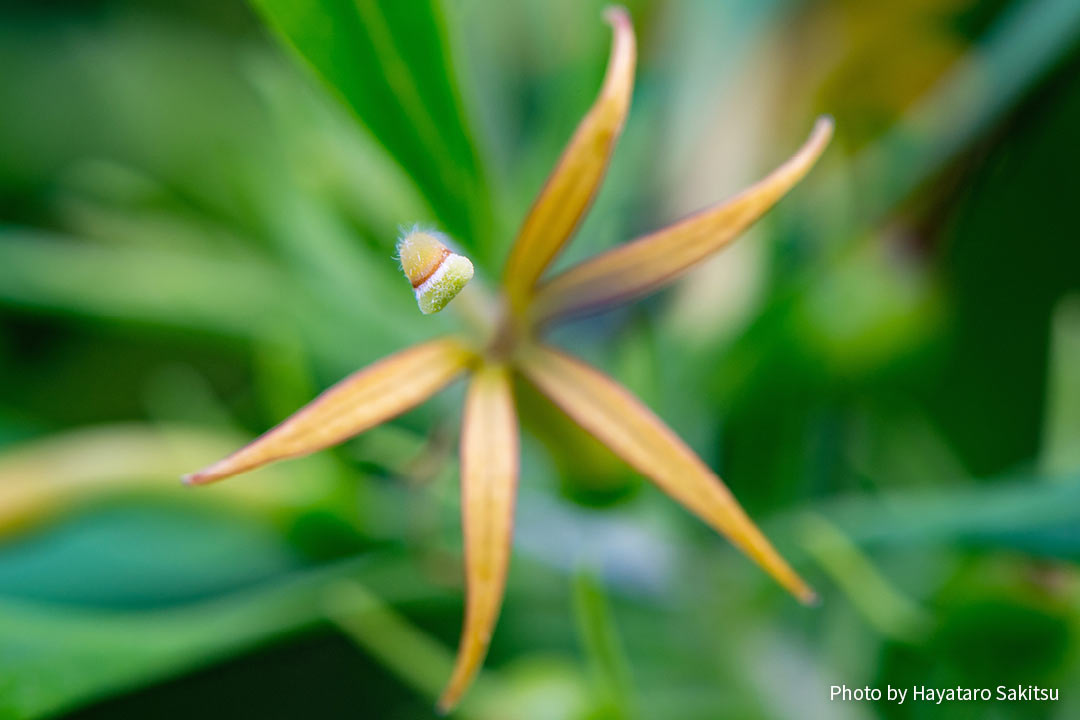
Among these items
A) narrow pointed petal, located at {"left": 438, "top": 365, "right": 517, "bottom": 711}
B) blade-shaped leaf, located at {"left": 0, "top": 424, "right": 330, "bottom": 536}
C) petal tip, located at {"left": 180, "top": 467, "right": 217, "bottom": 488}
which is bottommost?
petal tip, located at {"left": 180, "top": 467, "right": 217, "bottom": 488}

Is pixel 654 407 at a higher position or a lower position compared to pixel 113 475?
higher

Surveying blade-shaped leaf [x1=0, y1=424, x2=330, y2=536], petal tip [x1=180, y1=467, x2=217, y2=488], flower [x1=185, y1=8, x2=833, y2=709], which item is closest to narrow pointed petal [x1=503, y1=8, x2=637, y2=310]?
flower [x1=185, y1=8, x2=833, y2=709]

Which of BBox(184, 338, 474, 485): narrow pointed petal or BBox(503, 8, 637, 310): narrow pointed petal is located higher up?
BBox(503, 8, 637, 310): narrow pointed petal

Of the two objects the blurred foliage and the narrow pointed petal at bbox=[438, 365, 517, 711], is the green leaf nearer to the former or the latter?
the blurred foliage

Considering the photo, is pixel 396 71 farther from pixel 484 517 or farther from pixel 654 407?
pixel 654 407

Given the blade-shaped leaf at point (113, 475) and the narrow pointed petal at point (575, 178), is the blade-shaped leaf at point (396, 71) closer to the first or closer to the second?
the narrow pointed petal at point (575, 178)

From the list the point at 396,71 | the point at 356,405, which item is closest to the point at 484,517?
the point at 356,405

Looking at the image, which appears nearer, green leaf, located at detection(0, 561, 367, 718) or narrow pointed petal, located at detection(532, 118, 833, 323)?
narrow pointed petal, located at detection(532, 118, 833, 323)
